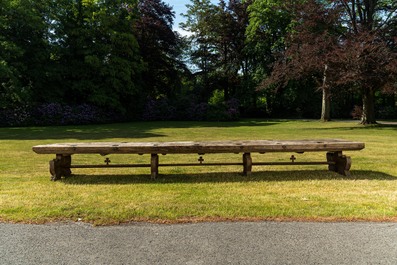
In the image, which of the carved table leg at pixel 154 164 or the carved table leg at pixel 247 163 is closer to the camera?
the carved table leg at pixel 154 164

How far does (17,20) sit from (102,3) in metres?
7.07

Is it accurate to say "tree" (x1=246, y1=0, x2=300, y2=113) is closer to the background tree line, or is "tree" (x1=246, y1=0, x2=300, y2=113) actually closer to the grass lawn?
the background tree line

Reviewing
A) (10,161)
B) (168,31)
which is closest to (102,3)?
(168,31)

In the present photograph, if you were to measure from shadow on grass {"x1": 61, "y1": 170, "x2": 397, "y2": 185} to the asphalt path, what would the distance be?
2.27 meters

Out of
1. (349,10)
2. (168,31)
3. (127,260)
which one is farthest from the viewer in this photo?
(168,31)

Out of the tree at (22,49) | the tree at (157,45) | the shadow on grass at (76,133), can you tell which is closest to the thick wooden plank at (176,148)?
the shadow on grass at (76,133)

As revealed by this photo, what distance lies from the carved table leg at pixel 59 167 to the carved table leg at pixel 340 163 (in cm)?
541

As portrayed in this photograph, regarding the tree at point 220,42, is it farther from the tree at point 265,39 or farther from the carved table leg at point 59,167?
the carved table leg at point 59,167

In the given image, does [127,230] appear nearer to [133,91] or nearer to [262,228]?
[262,228]

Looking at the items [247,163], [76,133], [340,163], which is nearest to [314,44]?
[76,133]

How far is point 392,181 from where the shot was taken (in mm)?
6125

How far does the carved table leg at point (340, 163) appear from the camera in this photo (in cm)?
657

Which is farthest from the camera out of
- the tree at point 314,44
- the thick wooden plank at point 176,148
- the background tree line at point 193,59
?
the background tree line at point 193,59

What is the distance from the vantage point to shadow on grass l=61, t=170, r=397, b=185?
243 inches
